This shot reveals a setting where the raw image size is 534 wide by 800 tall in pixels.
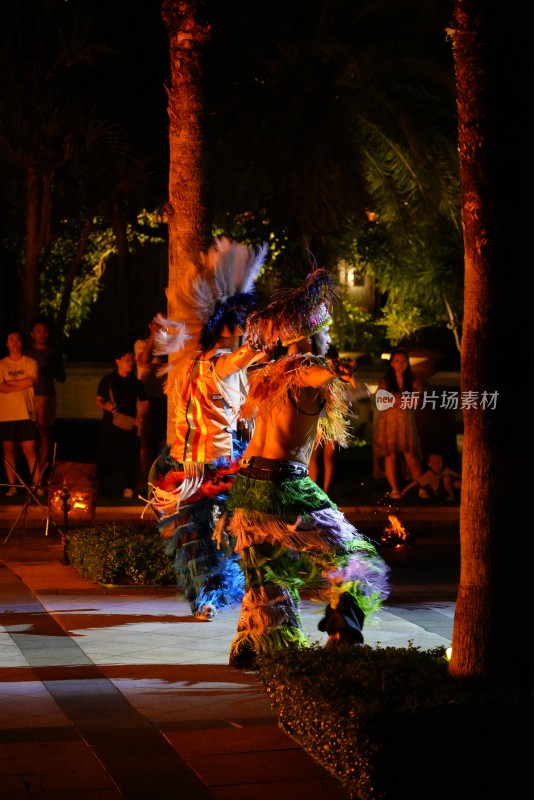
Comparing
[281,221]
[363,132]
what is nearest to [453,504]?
[363,132]

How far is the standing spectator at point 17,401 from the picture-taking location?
15.8 metres

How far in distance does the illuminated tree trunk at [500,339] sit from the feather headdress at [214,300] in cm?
327

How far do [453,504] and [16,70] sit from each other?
8.02 m

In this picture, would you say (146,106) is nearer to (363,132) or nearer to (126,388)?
(363,132)

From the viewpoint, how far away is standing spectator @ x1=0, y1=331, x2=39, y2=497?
15.8m

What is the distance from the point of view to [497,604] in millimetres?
6035

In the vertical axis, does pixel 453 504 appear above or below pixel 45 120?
below

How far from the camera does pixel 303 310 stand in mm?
7746

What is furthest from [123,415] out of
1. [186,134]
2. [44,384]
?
[186,134]

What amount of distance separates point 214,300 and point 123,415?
284 inches

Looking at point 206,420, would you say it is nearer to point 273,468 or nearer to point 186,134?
point 273,468

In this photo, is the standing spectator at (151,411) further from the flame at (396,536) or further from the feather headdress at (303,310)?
the feather headdress at (303,310)

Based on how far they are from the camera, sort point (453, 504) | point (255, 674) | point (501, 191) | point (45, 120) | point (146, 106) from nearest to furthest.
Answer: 1. point (501, 191)
2. point (255, 674)
3. point (453, 504)
4. point (45, 120)
5. point (146, 106)
